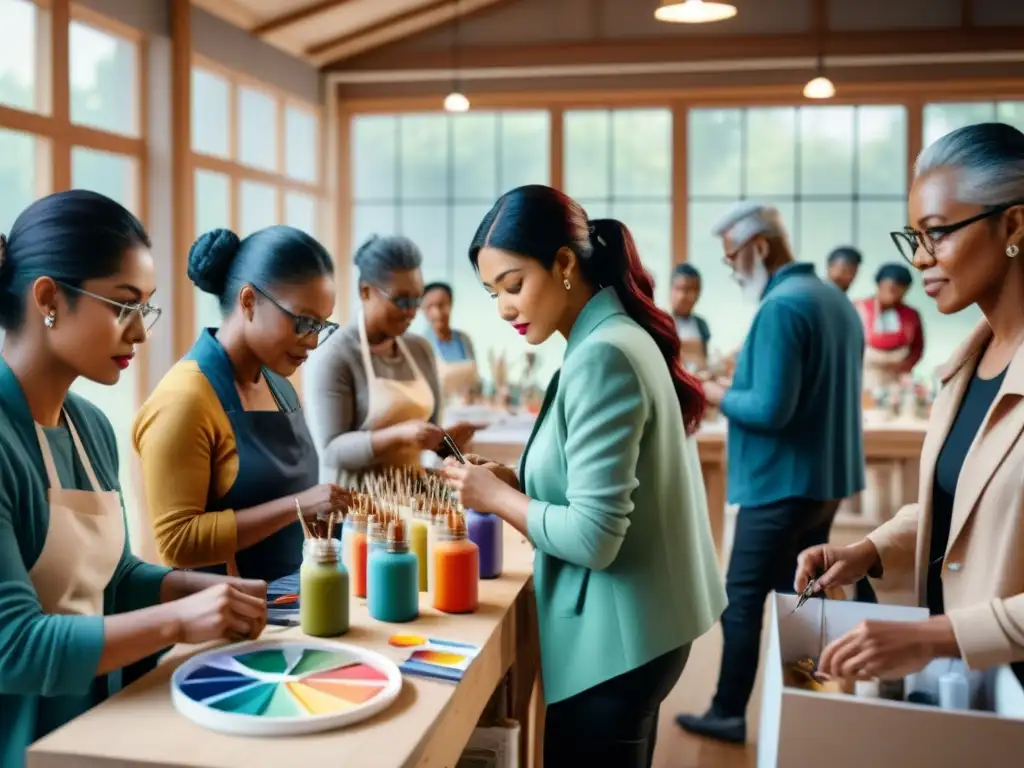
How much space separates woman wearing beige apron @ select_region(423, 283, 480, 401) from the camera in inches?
242

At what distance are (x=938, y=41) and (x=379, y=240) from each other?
5.90 metres

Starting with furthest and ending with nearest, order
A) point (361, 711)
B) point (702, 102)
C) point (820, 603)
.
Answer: point (702, 102), point (820, 603), point (361, 711)

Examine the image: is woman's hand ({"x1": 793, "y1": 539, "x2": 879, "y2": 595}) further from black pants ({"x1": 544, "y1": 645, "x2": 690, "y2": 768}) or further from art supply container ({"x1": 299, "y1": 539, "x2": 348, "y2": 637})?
art supply container ({"x1": 299, "y1": 539, "x2": 348, "y2": 637})

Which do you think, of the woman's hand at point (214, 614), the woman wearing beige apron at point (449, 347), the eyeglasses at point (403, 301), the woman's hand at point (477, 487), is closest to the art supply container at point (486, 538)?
the woman's hand at point (477, 487)

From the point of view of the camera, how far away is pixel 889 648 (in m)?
1.33

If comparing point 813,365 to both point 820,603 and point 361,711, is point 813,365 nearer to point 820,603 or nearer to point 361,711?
point 820,603

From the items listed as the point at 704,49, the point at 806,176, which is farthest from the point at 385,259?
the point at 806,176

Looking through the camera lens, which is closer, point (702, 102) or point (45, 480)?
point (45, 480)

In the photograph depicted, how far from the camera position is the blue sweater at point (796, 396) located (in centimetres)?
302

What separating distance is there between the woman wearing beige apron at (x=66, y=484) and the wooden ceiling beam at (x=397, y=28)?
6.63 meters

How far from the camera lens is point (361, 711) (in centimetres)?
132

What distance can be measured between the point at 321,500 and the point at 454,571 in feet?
1.06

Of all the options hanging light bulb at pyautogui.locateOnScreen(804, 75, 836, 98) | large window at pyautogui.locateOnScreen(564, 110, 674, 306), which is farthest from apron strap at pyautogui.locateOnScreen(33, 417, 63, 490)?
large window at pyautogui.locateOnScreen(564, 110, 674, 306)

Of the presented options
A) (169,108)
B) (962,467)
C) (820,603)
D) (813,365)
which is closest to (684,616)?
(820,603)
